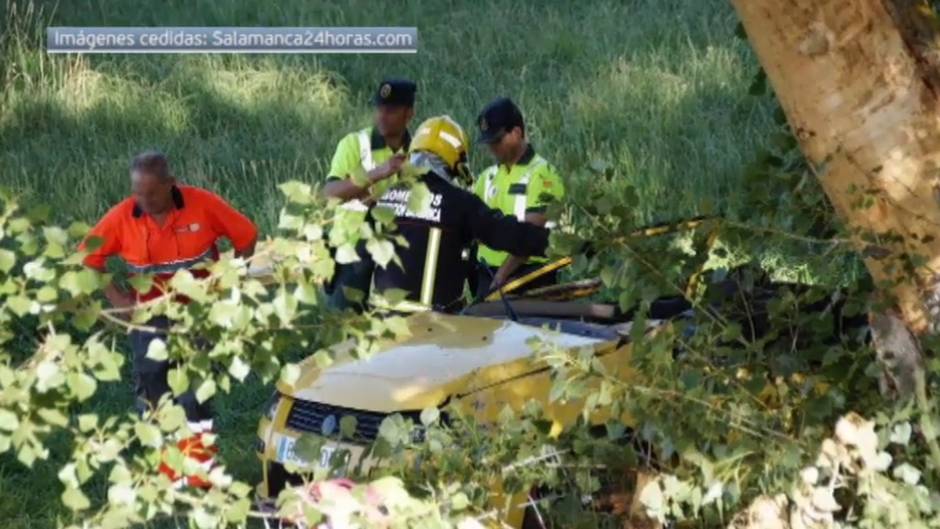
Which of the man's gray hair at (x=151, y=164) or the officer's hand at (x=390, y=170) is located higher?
the officer's hand at (x=390, y=170)

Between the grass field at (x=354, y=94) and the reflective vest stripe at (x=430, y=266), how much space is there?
4.43 m

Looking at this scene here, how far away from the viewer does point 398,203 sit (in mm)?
8969

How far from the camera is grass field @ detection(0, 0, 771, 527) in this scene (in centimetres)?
1630

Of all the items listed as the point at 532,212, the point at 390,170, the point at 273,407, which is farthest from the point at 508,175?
the point at 390,170

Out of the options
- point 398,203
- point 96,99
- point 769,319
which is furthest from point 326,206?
point 96,99

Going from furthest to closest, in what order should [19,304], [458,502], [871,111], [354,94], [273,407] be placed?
[354,94], [273,407], [871,111], [458,502], [19,304]

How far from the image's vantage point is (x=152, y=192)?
961cm

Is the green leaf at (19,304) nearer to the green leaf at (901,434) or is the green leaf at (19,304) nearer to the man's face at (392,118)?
the green leaf at (901,434)

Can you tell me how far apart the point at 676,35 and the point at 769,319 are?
1346cm

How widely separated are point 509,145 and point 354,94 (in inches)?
349

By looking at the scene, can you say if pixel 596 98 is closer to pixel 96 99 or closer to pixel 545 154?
pixel 545 154

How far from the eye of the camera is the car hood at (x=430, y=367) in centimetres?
748

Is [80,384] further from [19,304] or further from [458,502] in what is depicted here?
[458,502]
